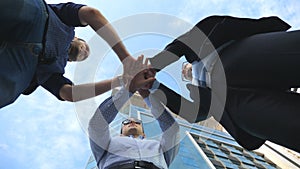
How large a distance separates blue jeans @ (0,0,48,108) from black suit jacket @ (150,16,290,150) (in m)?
0.68

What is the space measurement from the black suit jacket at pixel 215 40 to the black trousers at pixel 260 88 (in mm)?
50

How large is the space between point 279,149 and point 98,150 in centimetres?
1855

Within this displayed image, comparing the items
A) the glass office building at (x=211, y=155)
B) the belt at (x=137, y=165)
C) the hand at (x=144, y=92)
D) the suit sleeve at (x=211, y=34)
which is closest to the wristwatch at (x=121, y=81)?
the hand at (x=144, y=92)

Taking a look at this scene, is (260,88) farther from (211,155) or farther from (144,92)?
(211,155)

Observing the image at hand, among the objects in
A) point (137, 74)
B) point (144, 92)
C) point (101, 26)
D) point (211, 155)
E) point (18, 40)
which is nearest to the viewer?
point (18, 40)

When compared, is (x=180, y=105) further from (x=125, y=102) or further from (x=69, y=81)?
(x=69, y=81)

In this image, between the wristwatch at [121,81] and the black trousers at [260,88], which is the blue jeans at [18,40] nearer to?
the wristwatch at [121,81]

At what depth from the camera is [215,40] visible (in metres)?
1.50

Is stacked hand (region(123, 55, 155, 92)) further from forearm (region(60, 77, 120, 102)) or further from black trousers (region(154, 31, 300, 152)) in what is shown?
black trousers (region(154, 31, 300, 152))

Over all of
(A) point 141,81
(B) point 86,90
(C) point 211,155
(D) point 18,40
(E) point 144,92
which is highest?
(D) point 18,40

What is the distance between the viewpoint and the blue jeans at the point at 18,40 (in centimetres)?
128

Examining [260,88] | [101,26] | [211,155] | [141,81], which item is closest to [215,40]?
[260,88]

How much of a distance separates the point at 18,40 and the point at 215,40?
106 centimetres

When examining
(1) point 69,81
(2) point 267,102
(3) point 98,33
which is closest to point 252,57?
(2) point 267,102
